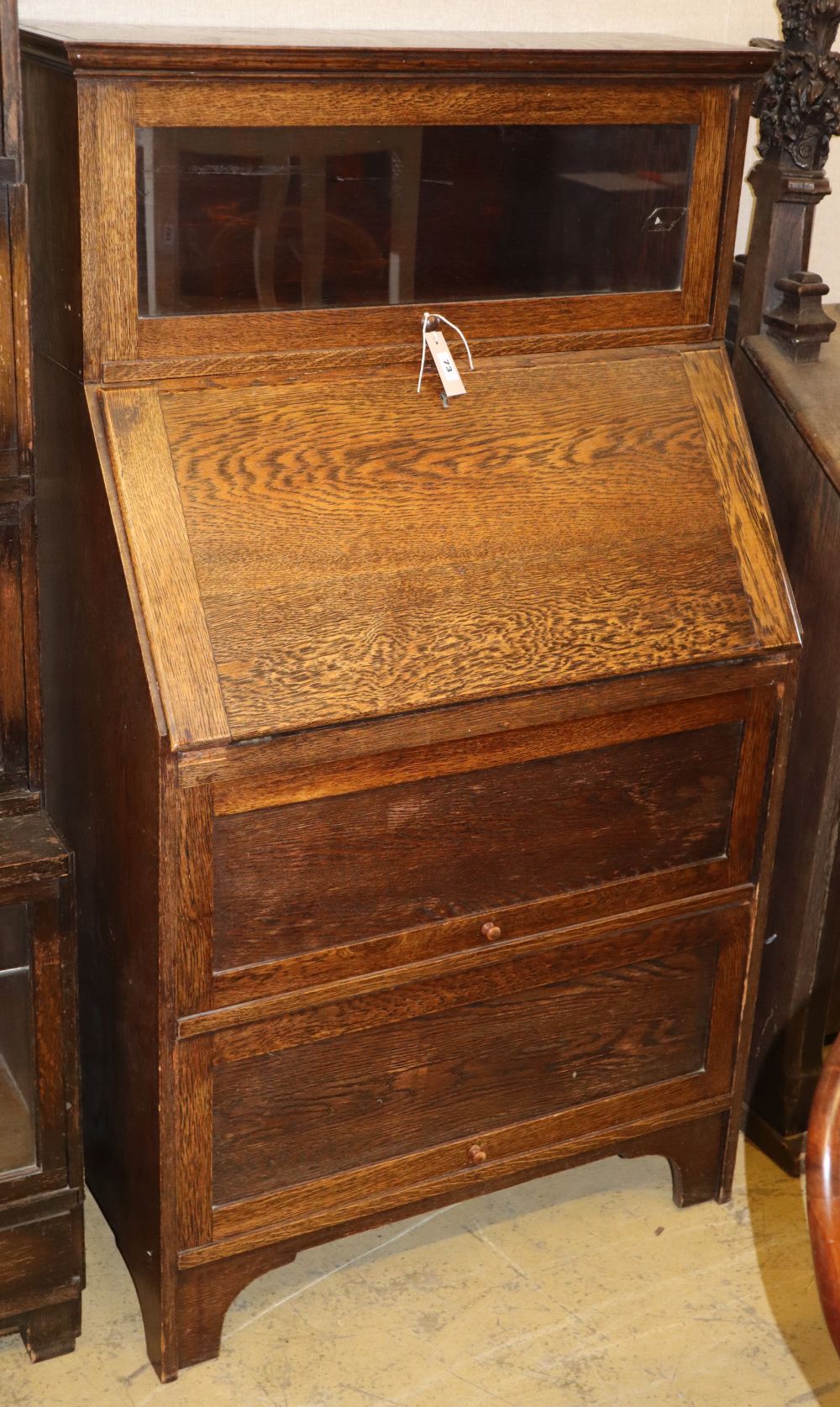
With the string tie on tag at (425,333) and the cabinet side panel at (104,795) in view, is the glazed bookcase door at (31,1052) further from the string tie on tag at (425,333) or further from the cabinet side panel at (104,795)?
the string tie on tag at (425,333)

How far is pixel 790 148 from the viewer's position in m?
2.18

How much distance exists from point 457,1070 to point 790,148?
4.50 ft

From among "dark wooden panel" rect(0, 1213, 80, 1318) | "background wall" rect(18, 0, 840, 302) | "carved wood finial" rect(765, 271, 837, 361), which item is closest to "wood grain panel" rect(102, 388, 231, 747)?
"background wall" rect(18, 0, 840, 302)

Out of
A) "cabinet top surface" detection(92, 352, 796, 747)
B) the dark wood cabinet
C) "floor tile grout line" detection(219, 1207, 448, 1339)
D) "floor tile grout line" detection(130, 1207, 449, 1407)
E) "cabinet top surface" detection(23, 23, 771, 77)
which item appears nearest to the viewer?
"cabinet top surface" detection(23, 23, 771, 77)

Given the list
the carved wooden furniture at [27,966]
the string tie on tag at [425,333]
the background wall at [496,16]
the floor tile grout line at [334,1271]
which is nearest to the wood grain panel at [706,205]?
the string tie on tag at [425,333]

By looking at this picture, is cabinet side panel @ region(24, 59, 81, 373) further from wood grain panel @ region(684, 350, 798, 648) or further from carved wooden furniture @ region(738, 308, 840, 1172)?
carved wooden furniture @ region(738, 308, 840, 1172)

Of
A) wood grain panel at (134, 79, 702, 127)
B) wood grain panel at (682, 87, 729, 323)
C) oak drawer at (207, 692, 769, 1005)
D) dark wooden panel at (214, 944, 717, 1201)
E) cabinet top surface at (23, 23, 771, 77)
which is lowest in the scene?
dark wooden panel at (214, 944, 717, 1201)

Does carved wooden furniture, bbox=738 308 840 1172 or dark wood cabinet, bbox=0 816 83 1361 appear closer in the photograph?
dark wood cabinet, bbox=0 816 83 1361

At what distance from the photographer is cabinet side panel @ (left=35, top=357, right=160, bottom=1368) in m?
1.72

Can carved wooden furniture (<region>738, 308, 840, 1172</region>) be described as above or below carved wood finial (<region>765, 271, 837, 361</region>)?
below

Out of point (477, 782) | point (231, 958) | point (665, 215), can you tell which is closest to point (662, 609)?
point (477, 782)

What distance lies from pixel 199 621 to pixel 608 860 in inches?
26.4

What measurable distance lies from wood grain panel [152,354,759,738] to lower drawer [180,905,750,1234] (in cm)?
41

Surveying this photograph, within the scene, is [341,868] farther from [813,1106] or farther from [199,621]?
[813,1106]
